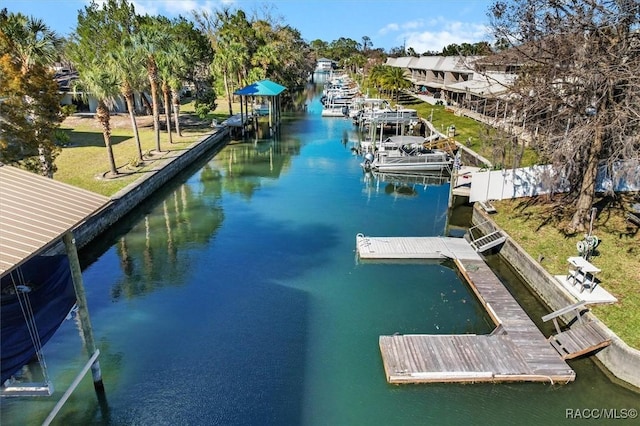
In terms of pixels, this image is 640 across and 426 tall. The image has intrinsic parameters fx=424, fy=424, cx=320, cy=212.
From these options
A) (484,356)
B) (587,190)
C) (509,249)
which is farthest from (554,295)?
(587,190)

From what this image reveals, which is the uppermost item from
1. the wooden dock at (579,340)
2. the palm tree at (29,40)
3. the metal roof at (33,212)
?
the palm tree at (29,40)

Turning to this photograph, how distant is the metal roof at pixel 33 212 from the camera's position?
579cm

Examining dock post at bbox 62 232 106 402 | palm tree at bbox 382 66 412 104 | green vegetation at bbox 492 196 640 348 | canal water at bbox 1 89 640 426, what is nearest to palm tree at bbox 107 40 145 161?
canal water at bbox 1 89 640 426

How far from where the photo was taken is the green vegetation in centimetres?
1053

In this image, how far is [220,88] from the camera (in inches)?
1877

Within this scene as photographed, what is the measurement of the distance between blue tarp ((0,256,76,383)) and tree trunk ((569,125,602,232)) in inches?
605

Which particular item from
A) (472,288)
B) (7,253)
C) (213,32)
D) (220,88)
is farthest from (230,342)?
(213,32)

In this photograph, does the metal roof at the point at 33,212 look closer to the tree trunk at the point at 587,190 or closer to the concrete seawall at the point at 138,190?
the concrete seawall at the point at 138,190

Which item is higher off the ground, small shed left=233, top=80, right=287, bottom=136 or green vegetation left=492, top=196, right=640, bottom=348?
small shed left=233, top=80, right=287, bottom=136

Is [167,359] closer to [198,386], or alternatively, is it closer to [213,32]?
[198,386]

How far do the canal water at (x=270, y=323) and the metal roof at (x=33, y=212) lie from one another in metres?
4.49

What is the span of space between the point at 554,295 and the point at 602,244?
3.51 metres

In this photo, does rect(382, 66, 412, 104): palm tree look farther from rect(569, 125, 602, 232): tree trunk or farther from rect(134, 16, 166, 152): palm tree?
rect(569, 125, 602, 232): tree trunk

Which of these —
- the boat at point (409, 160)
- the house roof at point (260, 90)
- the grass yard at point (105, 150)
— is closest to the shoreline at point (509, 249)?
the grass yard at point (105, 150)
